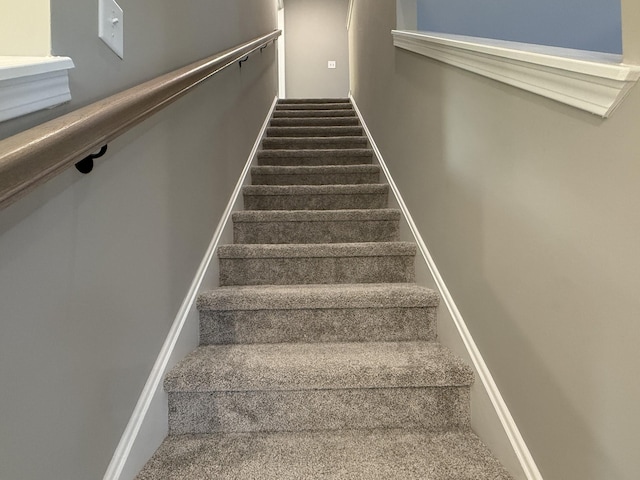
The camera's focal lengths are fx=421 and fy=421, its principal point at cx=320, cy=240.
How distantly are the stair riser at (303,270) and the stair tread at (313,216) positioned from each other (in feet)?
1.09

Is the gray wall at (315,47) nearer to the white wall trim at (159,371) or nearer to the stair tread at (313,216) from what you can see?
the stair tread at (313,216)

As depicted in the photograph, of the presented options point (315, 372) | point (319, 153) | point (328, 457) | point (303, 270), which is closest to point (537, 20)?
point (319, 153)

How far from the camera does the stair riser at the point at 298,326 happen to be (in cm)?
155

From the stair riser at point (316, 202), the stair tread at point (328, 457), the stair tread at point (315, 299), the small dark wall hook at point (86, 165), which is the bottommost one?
the stair tread at point (328, 457)

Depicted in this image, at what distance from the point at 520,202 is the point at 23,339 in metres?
1.08

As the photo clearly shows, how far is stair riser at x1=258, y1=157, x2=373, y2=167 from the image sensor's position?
296 cm

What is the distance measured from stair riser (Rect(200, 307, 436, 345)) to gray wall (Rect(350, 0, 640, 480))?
1.05 feet

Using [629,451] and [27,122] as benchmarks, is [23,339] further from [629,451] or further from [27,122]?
[629,451]

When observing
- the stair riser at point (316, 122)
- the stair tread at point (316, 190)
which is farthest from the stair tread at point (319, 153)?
the stair riser at point (316, 122)

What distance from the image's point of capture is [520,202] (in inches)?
41.5

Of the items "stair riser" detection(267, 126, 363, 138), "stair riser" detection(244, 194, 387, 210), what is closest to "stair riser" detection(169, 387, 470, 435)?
"stair riser" detection(244, 194, 387, 210)

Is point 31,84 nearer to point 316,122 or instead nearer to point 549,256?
point 549,256

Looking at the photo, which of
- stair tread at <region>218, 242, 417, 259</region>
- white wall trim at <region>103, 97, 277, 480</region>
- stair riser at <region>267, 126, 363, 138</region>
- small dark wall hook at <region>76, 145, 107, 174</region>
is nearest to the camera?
small dark wall hook at <region>76, 145, 107, 174</region>

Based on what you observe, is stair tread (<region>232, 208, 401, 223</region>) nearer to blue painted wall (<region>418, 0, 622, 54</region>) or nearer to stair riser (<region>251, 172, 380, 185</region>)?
stair riser (<region>251, 172, 380, 185</region>)
